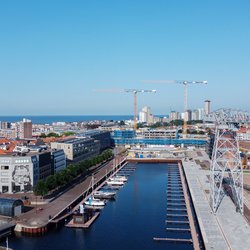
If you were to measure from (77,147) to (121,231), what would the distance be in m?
22.1

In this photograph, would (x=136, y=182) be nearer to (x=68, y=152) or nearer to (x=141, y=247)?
Result: (x=68, y=152)

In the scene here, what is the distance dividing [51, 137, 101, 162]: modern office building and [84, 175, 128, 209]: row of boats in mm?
6629

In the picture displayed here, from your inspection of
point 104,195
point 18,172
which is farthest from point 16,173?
point 104,195

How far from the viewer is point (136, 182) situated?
115 feet

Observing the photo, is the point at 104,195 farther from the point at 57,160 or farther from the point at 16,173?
the point at 57,160

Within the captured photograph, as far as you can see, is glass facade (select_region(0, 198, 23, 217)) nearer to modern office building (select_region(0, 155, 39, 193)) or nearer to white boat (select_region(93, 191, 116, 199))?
A: modern office building (select_region(0, 155, 39, 193))

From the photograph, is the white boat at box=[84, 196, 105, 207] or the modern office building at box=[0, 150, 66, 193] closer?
the white boat at box=[84, 196, 105, 207]

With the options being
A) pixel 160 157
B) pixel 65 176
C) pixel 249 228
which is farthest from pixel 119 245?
pixel 160 157

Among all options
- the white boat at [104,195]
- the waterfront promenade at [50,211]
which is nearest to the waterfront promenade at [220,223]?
the white boat at [104,195]

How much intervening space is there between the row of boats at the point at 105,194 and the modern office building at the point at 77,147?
663 cm

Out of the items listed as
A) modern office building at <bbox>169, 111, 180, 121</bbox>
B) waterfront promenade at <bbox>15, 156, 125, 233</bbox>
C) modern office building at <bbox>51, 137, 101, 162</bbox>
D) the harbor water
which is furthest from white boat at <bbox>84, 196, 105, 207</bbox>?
modern office building at <bbox>169, 111, 180, 121</bbox>

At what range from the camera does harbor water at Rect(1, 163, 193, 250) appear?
18.5m

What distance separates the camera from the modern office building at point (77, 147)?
4009 centimetres

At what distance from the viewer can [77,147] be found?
41.9 metres
